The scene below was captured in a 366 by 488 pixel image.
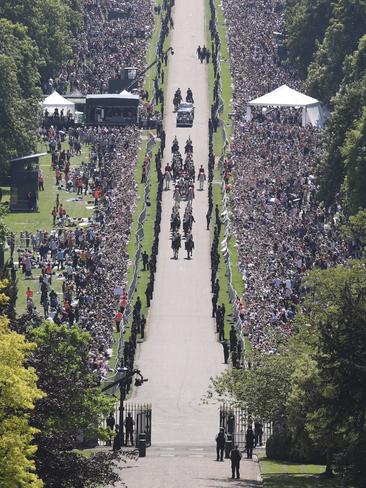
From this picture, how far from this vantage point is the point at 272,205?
125 m

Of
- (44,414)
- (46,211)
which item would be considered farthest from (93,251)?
(44,414)

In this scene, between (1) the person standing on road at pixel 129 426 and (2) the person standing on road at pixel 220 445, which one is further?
(1) the person standing on road at pixel 129 426

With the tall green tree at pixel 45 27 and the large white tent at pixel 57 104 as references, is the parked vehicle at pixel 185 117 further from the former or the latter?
the tall green tree at pixel 45 27

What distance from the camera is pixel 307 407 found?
7981cm

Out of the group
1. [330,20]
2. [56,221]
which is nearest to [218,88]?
[330,20]

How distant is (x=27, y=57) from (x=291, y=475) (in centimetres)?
7385

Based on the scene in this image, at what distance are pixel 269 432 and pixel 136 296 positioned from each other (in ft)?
69.0

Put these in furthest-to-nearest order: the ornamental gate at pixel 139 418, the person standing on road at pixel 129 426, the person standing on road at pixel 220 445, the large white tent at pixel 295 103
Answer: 1. the large white tent at pixel 295 103
2. the ornamental gate at pixel 139 418
3. the person standing on road at pixel 129 426
4. the person standing on road at pixel 220 445

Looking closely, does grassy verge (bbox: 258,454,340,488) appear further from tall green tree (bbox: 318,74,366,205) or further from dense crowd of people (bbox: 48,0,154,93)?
dense crowd of people (bbox: 48,0,154,93)

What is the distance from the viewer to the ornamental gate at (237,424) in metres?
88.1

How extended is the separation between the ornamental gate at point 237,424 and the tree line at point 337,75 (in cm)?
3005

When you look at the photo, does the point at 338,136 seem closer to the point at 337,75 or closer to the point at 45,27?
the point at 337,75

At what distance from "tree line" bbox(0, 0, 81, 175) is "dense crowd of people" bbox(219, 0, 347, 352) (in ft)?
35.7

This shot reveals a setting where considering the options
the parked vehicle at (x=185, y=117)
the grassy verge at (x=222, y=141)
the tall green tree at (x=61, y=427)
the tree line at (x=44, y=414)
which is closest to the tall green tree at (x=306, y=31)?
the grassy verge at (x=222, y=141)
